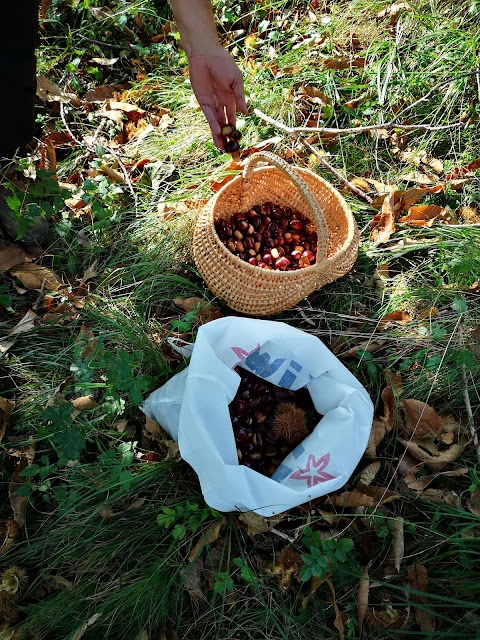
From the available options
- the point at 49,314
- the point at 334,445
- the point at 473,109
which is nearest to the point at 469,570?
the point at 334,445

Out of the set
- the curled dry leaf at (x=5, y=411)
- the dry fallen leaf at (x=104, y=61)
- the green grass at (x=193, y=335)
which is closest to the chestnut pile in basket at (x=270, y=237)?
the green grass at (x=193, y=335)

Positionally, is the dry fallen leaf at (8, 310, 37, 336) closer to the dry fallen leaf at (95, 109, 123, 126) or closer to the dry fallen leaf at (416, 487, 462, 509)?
the dry fallen leaf at (95, 109, 123, 126)

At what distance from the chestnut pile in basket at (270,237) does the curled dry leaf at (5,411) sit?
1.07 meters

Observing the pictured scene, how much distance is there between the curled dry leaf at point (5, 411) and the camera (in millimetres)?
2070

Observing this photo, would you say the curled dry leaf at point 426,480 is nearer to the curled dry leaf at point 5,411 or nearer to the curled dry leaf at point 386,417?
the curled dry leaf at point 386,417

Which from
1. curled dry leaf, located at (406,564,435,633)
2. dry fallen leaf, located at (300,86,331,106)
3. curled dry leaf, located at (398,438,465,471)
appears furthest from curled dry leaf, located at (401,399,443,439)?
dry fallen leaf, located at (300,86,331,106)

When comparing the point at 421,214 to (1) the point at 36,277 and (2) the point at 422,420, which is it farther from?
(1) the point at 36,277

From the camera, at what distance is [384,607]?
1842mm

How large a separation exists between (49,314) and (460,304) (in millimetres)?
1655

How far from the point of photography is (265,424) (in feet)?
6.87

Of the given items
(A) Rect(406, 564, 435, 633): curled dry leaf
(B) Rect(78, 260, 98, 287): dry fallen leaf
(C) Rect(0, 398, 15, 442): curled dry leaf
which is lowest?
(A) Rect(406, 564, 435, 633): curled dry leaf

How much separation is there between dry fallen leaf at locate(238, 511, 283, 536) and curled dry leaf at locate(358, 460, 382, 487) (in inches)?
13.5

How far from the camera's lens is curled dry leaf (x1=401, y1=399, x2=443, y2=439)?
2.09 metres

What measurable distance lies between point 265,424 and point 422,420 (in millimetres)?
588
